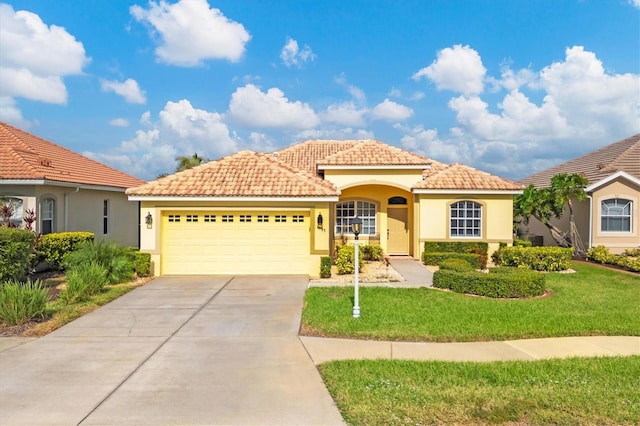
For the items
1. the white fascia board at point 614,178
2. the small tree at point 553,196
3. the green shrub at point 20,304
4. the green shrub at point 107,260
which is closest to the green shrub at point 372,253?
the small tree at point 553,196

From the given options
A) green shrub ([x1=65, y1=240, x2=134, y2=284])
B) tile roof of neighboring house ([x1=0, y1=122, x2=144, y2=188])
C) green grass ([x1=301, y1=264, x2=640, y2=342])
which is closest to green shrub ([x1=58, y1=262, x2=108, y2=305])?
green shrub ([x1=65, y1=240, x2=134, y2=284])

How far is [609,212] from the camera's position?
1923cm

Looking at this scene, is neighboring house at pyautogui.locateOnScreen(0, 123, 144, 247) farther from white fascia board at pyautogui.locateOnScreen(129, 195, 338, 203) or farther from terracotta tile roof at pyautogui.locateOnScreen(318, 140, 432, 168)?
terracotta tile roof at pyautogui.locateOnScreen(318, 140, 432, 168)

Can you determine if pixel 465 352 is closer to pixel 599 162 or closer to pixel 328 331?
pixel 328 331

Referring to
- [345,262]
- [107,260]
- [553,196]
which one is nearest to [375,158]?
[345,262]

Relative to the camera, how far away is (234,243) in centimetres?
1472

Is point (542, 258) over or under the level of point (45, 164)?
under

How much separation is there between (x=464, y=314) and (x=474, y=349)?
2117 millimetres

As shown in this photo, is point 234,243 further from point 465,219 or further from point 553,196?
point 553,196

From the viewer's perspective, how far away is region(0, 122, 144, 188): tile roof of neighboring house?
15055 mm

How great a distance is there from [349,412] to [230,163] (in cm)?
1300

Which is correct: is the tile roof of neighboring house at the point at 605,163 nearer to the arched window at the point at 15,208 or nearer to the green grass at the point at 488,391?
the green grass at the point at 488,391

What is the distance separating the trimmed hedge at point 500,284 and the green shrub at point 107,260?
992cm

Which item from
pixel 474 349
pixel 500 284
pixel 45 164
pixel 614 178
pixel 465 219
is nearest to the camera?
pixel 474 349
